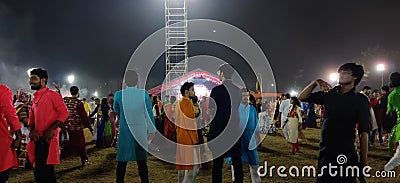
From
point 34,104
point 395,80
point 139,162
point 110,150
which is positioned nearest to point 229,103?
point 139,162

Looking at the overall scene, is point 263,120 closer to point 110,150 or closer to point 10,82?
point 110,150

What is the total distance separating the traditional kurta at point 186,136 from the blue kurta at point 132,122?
0.50 meters

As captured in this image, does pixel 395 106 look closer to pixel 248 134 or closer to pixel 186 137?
pixel 248 134

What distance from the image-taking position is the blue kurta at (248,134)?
582 centimetres

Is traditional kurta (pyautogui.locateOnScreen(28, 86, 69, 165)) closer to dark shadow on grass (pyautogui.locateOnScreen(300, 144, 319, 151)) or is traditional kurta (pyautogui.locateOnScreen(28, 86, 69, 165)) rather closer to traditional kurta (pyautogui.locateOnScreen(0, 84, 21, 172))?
traditional kurta (pyautogui.locateOnScreen(0, 84, 21, 172))

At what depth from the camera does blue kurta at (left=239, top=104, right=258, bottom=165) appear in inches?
229

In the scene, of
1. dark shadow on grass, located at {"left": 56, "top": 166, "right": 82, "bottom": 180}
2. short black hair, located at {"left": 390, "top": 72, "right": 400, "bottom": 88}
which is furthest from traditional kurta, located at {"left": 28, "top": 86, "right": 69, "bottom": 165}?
short black hair, located at {"left": 390, "top": 72, "right": 400, "bottom": 88}

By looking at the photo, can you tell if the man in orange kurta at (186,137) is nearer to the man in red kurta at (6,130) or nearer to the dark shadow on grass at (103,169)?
the man in red kurta at (6,130)

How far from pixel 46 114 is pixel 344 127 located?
3.56m

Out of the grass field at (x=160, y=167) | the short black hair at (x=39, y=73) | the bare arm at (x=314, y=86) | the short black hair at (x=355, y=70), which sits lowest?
the grass field at (x=160, y=167)

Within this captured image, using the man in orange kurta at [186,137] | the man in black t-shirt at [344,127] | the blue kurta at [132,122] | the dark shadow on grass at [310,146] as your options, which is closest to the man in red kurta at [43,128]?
the blue kurta at [132,122]

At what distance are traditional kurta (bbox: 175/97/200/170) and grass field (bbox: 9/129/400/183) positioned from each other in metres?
1.74

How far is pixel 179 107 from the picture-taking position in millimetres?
5582

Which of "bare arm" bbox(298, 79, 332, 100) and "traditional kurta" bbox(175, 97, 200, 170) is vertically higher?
"bare arm" bbox(298, 79, 332, 100)
